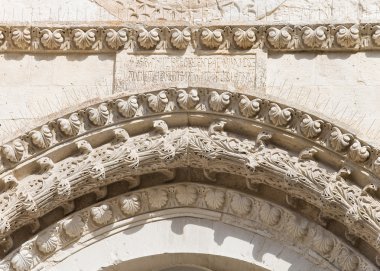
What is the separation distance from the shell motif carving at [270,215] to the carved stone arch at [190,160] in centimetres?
3

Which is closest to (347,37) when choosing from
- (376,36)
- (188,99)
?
(376,36)

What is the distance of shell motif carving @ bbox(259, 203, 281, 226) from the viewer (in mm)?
12172

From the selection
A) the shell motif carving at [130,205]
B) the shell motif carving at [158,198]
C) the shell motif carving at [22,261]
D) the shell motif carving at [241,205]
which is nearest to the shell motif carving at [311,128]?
the shell motif carving at [241,205]

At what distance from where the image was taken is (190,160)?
12.2 meters

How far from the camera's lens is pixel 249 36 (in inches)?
493

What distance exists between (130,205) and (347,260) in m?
1.66

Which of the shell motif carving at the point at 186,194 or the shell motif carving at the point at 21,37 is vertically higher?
the shell motif carving at the point at 21,37

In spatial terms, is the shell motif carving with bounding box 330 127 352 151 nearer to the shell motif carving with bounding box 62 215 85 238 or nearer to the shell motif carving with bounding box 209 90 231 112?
the shell motif carving with bounding box 209 90 231 112

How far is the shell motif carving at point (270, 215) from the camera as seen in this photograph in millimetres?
12172

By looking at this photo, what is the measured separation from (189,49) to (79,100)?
93 centimetres

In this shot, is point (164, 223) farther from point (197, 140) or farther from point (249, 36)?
point (249, 36)

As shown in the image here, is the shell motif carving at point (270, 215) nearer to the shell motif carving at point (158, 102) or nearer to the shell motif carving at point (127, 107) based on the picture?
the shell motif carving at point (158, 102)

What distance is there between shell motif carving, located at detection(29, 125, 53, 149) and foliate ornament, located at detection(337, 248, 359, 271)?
7.43 feet

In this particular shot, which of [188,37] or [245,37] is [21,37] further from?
[245,37]
